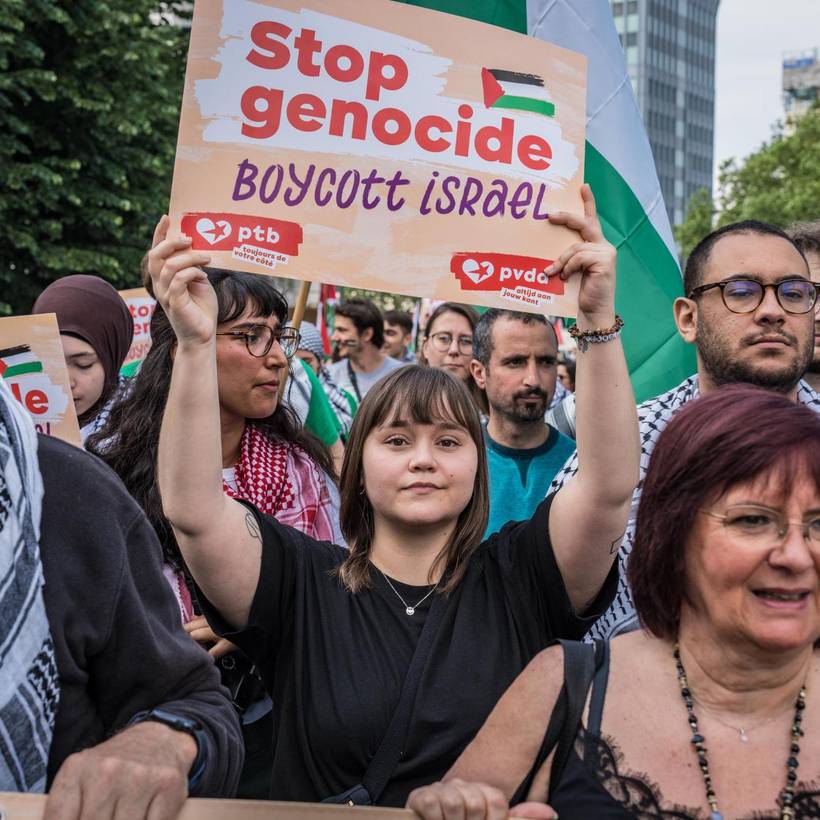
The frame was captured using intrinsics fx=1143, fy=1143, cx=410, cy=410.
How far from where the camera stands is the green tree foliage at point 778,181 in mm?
34969

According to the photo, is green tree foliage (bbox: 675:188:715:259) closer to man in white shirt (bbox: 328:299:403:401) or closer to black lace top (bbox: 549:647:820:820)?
man in white shirt (bbox: 328:299:403:401)

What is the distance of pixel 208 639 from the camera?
3.04 m

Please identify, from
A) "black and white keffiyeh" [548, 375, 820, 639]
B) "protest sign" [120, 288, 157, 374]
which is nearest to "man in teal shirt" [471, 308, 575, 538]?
"black and white keffiyeh" [548, 375, 820, 639]

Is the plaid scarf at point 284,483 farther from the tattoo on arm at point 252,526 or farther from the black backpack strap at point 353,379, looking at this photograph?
the black backpack strap at point 353,379

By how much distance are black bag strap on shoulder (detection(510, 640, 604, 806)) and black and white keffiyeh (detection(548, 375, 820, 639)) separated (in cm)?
78

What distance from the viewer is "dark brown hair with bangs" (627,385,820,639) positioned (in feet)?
6.21

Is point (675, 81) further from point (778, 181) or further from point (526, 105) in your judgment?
point (526, 105)

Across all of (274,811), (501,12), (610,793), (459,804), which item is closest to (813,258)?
(501,12)

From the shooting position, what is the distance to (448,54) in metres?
2.73

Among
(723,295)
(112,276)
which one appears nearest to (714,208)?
(112,276)

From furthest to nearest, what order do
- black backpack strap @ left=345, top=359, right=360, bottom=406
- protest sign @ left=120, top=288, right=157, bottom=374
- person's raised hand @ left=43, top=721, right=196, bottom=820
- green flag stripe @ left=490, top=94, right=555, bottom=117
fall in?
black backpack strap @ left=345, top=359, right=360, bottom=406 < protest sign @ left=120, top=288, right=157, bottom=374 < green flag stripe @ left=490, top=94, right=555, bottom=117 < person's raised hand @ left=43, top=721, right=196, bottom=820

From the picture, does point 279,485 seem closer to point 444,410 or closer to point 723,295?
point 444,410

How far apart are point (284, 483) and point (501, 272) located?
1088mm

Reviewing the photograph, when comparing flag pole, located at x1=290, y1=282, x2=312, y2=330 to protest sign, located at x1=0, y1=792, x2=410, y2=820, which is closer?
protest sign, located at x1=0, y1=792, x2=410, y2=820
